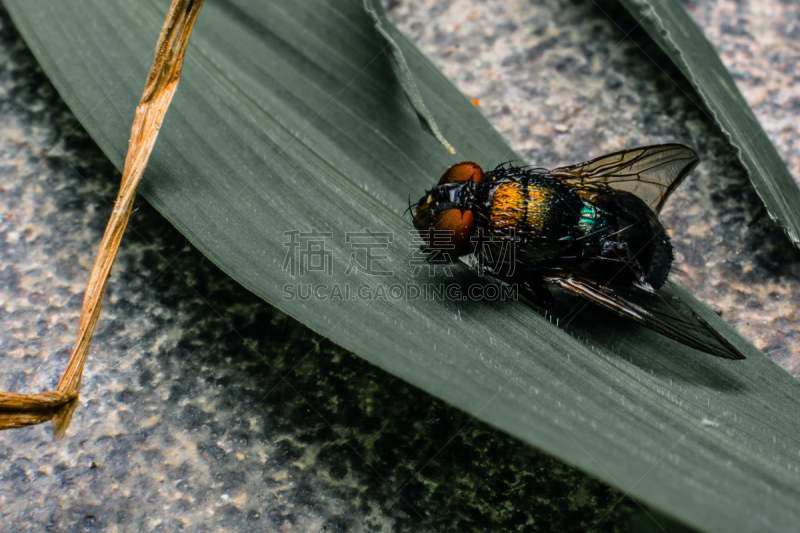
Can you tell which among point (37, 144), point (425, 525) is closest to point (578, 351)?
point (425, 525)

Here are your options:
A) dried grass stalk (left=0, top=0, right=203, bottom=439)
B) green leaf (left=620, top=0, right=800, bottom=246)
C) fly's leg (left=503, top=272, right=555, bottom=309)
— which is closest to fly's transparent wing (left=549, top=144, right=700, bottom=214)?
green leaf (left=620, top=0, right=800, bottom=246)

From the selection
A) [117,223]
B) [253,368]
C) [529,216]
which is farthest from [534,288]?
[117,223]

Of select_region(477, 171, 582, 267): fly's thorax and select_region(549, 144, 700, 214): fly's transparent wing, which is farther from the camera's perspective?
select_region(549, 144, 700, 214): fly's transparent wing

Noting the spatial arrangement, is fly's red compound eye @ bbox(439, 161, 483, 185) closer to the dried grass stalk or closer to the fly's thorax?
the fly's thorax

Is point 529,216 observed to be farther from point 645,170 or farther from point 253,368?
point 253,368

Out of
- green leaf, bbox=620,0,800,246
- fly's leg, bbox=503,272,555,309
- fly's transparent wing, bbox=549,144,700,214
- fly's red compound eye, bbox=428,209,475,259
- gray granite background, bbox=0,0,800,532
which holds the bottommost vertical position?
gray granite background, bbox=0,0,800,532

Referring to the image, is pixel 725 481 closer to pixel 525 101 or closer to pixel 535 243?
pixel 535 243

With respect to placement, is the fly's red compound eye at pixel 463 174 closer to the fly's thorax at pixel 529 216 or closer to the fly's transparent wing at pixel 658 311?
the fly's thorax at pixel 529 216
